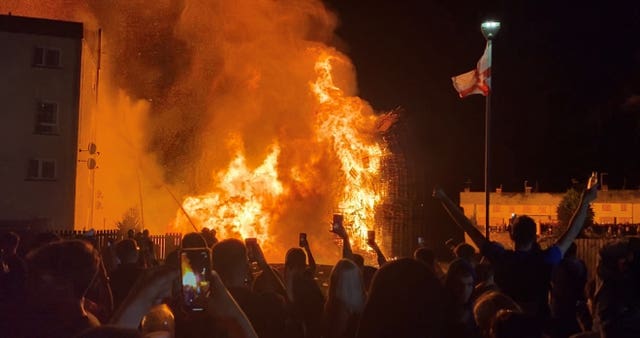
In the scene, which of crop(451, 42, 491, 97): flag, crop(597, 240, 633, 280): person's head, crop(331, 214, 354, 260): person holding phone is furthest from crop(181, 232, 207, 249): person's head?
crop(451, 42, 491, 97): flag

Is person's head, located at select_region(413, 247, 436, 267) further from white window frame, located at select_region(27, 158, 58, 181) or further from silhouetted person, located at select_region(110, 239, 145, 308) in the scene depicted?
white window frame, located at select_region(27, 158, 58, 181)

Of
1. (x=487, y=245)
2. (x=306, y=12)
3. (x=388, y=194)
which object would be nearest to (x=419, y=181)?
(x=388, y=194)

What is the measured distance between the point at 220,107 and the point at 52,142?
29.4 feet

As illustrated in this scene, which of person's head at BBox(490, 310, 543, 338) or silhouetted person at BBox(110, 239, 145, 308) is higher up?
person's head at BBox(490, 310, 543, 338)

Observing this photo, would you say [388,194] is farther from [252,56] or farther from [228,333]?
[228,333]

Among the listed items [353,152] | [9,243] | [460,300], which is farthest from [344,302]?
[353,152]

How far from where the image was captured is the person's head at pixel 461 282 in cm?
546

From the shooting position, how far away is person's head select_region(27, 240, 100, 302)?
140 inches

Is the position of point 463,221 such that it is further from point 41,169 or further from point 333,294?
point 41,169

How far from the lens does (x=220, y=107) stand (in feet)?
116

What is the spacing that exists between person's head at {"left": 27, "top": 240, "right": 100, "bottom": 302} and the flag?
53.3ft

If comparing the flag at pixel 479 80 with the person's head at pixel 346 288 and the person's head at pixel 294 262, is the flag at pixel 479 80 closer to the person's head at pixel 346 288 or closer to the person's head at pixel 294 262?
the person's head at pixel 294 262

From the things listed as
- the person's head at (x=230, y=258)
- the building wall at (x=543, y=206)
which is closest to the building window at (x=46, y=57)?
the person's head at (x=230, y=258)

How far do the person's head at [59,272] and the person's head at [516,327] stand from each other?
2261 mm
